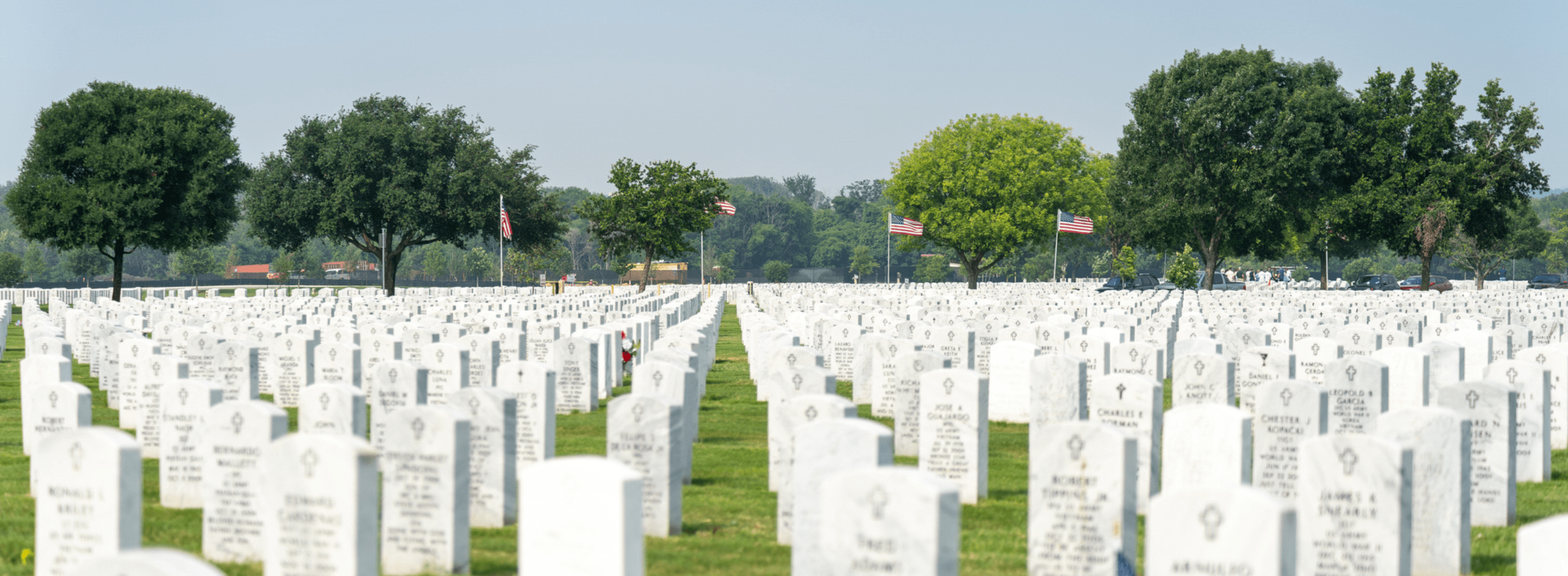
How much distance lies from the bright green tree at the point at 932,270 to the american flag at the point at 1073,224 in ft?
183

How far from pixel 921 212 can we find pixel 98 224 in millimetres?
37928

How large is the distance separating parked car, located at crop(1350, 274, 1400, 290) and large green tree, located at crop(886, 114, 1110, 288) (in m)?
13.9

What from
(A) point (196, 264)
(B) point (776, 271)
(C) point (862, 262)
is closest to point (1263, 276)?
(B) point (776, 271)

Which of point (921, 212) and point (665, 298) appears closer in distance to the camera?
point (665, 298)

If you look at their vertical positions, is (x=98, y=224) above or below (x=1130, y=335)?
above

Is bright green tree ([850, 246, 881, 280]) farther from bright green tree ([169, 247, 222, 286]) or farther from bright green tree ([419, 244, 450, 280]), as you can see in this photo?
bright green tree ([169, 247, 222, 286])

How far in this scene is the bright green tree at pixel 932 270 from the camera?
111375mm

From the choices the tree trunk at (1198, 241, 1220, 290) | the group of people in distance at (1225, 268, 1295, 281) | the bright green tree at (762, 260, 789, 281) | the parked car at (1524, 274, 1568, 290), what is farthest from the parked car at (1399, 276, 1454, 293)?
the bright green tree at (762, 260, 789, 281)

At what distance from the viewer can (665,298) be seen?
36.1m

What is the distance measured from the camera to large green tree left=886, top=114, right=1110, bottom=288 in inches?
2415

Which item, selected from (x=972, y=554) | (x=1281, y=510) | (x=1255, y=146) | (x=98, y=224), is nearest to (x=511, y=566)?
(x=972, y=554)

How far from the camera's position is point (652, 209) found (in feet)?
162

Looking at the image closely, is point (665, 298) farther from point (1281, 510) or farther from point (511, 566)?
point (1281, 510)

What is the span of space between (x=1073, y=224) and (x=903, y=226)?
8.14 meters
